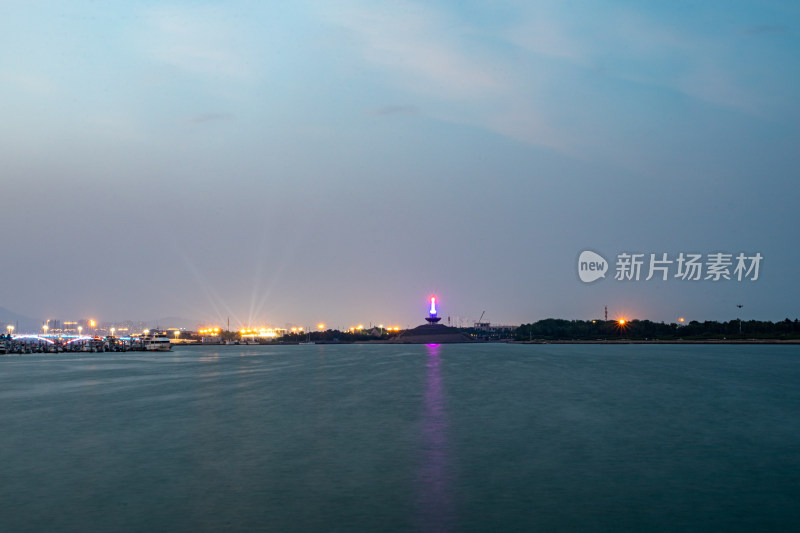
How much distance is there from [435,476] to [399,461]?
4.09m

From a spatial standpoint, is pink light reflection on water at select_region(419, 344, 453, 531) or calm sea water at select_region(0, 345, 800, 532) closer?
pink light reflection on water at select_region(419, 344, 453, 531)

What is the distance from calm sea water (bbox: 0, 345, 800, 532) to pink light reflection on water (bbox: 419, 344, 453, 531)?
13cm

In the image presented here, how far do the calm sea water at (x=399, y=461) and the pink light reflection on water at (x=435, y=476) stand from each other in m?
0.13

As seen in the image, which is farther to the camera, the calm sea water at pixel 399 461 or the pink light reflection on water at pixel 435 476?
the calm sea water at pixel 399 461

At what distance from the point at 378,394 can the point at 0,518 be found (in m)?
46.2

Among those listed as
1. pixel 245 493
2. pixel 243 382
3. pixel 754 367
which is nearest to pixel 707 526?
pixel 245 493

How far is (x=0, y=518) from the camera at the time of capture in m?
23.2

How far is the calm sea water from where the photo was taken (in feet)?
76.8

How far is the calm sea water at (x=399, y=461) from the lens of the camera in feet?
76.8

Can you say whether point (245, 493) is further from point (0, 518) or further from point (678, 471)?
point (678, 471)

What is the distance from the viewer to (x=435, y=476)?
29703 mm

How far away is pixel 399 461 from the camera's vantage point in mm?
33469

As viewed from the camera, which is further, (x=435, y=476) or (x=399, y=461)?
(x=399, y=461)

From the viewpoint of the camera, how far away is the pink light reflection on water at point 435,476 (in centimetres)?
2291
